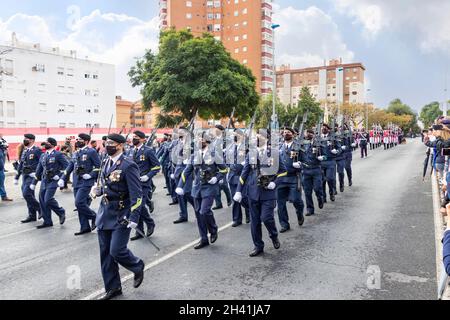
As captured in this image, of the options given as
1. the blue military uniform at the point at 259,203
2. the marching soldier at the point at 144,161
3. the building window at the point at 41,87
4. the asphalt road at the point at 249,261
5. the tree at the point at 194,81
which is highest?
the building window at the point at 41,87

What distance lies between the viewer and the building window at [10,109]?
44875 millimetres

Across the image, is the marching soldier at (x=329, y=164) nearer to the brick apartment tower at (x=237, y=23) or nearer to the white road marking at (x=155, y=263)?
the white road marking at (x=155, y=263)

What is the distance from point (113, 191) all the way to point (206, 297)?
174 centimetres

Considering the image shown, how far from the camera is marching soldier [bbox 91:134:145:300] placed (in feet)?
15.9

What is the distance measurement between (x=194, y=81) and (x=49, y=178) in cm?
1629

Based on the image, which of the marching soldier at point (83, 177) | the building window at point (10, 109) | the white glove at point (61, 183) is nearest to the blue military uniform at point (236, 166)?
the marching soldier at point (83, 177)

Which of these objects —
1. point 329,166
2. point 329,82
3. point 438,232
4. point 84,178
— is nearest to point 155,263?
point 84,178

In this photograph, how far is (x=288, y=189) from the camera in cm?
813

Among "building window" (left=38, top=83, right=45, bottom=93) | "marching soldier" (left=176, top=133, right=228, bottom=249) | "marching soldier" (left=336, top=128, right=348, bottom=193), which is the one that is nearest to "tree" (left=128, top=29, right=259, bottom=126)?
"marching soldier" (left=336, top=128, right=348, bottom=193)

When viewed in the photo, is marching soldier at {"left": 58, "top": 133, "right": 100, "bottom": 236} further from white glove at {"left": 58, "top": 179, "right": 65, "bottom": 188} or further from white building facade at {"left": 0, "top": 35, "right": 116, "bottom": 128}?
white building facade at {"left": 0, "top": 35, "right": 116, "bottom": 128}

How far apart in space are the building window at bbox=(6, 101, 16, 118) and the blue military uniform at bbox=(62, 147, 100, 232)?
42.3 meters

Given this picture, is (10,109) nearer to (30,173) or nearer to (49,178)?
(30,173)

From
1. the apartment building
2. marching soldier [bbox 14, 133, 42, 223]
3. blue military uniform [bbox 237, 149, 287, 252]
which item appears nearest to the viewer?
blue military uniform [bbox 237, 149, 287, 252]

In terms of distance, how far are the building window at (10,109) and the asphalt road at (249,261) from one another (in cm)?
4057
